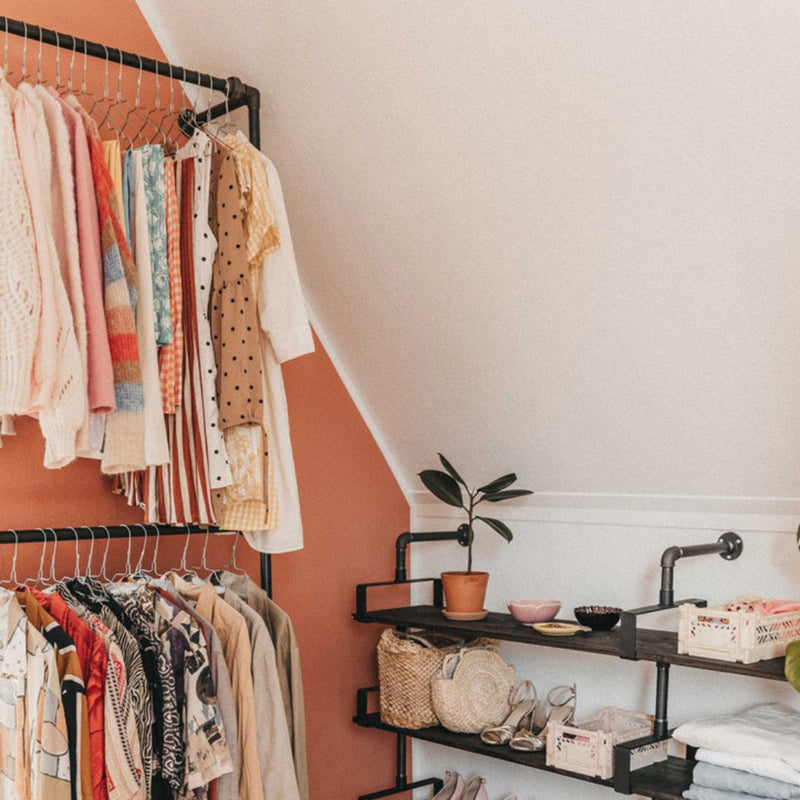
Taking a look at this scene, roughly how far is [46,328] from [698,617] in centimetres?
139

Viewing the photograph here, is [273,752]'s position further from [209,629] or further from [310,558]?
[310,558]

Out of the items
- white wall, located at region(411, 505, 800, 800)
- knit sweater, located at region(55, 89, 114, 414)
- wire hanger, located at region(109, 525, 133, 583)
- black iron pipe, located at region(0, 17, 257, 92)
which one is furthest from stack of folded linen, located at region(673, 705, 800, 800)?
black iron pipe, located at region(0, 17, 257, 92)

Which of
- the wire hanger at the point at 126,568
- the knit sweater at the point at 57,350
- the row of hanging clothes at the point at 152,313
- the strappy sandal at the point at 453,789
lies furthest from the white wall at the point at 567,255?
the wire hanger at the point at 126,568

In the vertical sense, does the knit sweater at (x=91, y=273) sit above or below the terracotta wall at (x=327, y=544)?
above

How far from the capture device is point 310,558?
289 cm

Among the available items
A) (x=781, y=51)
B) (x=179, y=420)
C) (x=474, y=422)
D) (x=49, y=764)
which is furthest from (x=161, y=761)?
(x=781, y=51)

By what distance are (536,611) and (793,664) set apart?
75 cm

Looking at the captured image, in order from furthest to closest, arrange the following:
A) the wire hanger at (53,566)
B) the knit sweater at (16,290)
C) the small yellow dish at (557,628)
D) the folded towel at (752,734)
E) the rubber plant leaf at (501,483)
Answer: the rubber plant leaf at (501,483) → the small yellow dish at (557,628) → the wire hanger at (53,566) → the folded towel at (752,734) → the knit sweater at (16,290)

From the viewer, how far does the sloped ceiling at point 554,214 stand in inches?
72.4

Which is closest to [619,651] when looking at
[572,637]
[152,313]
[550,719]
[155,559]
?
[572,637]

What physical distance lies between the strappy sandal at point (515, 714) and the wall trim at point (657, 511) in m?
0.46

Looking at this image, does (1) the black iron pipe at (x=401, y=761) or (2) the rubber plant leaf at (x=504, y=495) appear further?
(1) the black iron pipe at (x=401, y=761)

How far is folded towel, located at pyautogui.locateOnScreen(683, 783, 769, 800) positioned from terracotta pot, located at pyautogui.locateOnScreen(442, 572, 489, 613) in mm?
782

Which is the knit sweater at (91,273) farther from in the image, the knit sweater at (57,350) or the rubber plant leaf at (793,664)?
the rubber plant leaf at (793,664)
